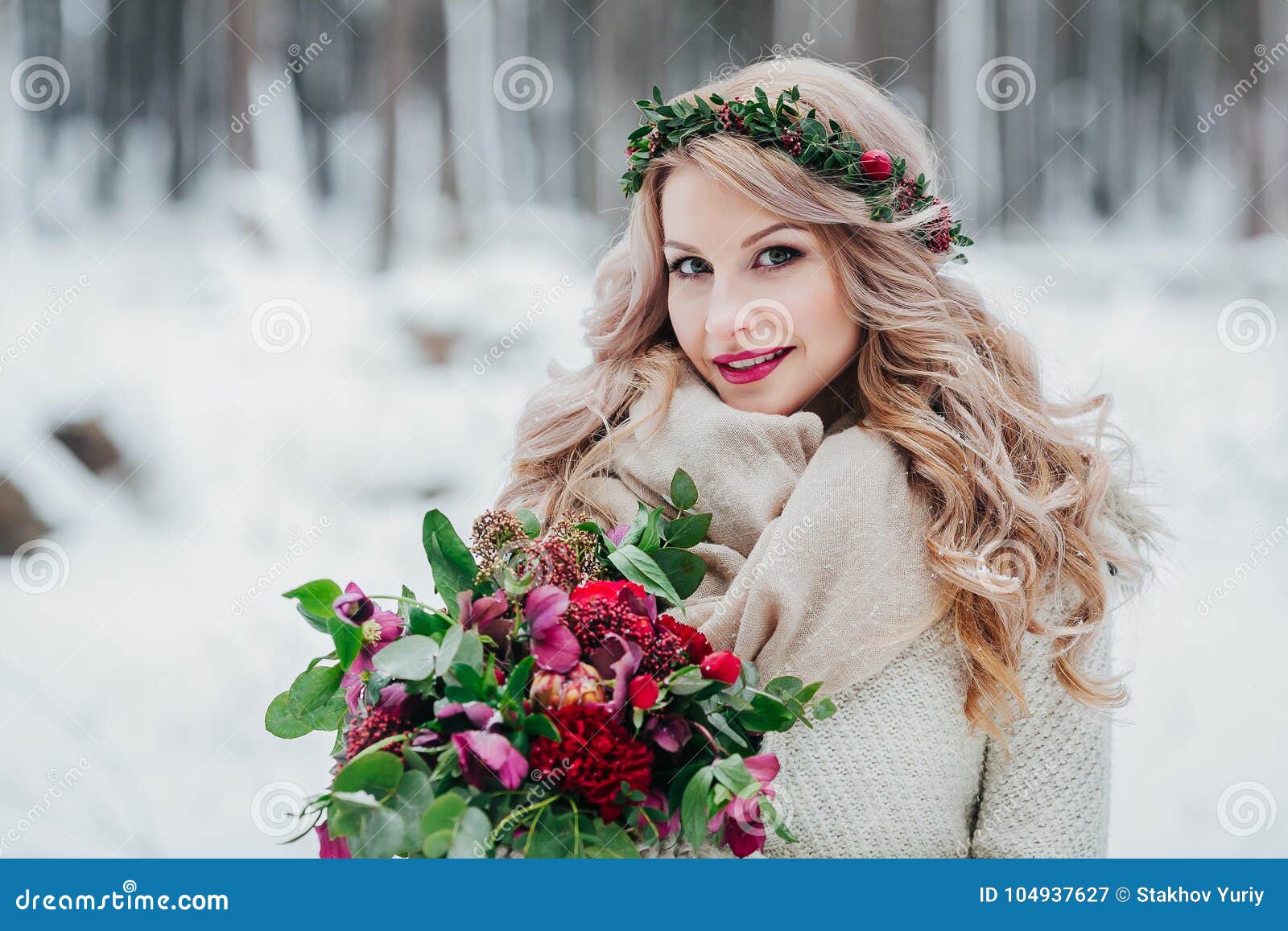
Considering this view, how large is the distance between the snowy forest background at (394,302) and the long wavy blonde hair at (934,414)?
0.69m

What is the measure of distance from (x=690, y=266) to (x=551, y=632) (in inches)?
20.2

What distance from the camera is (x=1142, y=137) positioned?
6.61 ft

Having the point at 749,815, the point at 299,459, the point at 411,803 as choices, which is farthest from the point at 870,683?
the point at 299,459

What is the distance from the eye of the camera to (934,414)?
113 cm

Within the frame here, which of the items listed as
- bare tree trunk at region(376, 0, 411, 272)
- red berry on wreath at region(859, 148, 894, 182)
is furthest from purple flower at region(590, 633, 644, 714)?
bare tree trunk at region(376, 0, 411, 272)

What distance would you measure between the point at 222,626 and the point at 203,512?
0.22m

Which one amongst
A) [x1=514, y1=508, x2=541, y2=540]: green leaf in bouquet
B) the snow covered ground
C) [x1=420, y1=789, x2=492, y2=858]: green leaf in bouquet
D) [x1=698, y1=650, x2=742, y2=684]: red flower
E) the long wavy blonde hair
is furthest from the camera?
the snow covered ground

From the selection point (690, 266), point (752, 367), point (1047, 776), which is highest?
point (690, 266)

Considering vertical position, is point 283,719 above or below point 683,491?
below

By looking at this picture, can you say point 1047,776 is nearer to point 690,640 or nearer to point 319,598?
point 690,640

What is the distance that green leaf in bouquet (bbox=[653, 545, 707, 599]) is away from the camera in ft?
3.39

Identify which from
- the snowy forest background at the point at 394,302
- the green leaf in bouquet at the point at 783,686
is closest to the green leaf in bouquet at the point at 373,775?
the green leaf in bouquet at the point at 783,686

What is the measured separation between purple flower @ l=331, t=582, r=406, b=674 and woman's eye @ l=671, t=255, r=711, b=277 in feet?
1.69

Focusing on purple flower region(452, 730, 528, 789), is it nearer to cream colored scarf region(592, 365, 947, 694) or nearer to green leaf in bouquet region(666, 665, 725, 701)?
green leaf in bouquet region(666, 665, 725, 701)
